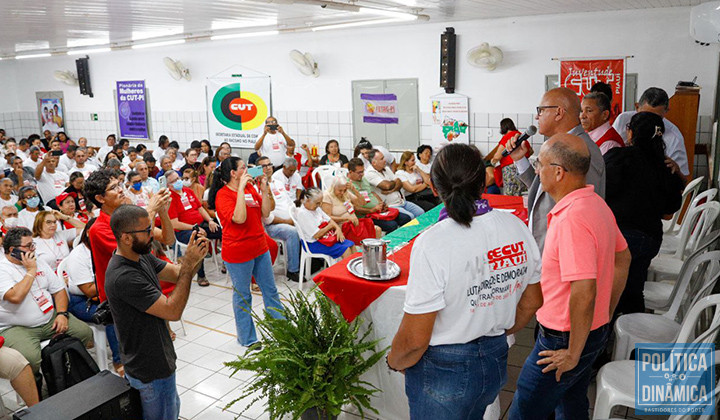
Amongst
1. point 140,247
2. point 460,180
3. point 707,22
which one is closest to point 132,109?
point 140,247

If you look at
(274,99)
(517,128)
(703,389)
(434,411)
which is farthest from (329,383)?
(274,99)

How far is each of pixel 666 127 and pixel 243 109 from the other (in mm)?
7656

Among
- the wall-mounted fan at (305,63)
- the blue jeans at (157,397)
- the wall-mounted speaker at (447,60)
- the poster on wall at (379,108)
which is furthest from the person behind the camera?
the wall-mounted fan at (305,63)

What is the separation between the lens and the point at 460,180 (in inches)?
74.7

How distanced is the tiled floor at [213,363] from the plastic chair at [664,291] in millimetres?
737

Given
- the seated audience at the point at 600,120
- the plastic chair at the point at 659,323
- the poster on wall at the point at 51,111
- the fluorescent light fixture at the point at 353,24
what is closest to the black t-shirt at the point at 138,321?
the plastic chair at the point at 659,323

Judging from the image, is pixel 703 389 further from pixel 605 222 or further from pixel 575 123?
pixel 575 123

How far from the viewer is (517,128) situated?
8055mm

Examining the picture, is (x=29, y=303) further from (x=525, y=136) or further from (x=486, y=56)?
(x=486, y=56)

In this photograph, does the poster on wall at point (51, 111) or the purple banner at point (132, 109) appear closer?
the purple banner at point (132, 109)

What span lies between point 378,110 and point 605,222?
716 cm

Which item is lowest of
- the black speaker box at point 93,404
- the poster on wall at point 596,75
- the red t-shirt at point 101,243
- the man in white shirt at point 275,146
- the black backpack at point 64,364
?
the black backpack at point 64,364

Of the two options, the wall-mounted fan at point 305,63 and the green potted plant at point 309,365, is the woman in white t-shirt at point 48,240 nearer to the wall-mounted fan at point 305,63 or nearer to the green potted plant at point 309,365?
the green potted plant at point 309,365

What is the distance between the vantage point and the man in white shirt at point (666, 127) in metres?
4.45
